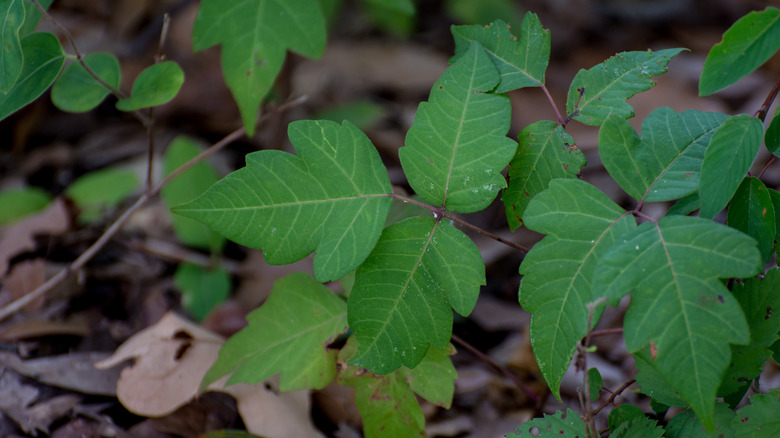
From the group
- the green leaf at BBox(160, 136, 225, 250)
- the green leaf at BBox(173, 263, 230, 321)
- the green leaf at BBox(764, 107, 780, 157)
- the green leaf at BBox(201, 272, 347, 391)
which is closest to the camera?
the green leaf at BBox(764, 107, 780, 157)

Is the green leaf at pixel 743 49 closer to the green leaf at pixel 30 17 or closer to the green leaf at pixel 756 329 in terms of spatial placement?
A: the green leaf at pixel 756 329

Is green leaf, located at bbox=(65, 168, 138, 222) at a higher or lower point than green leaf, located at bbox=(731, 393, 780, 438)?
lower

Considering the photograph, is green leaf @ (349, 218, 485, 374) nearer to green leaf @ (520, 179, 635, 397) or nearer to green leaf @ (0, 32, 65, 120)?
green leaf @ (520, 179, 635, 397)

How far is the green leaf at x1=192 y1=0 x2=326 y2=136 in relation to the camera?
5.27 feet

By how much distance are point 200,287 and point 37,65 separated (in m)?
1.11

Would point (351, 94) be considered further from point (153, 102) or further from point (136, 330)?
point (153, 102)

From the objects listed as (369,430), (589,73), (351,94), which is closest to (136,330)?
(369,430)

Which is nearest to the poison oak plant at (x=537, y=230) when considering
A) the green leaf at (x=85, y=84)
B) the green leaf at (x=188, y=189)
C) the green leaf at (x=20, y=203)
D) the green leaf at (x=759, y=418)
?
the green leaf at (x=759, y=418)

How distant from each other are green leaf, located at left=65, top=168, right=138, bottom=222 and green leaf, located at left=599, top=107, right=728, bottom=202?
214cm

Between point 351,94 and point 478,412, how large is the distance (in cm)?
232

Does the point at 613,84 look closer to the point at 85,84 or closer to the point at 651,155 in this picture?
the point at 651,155

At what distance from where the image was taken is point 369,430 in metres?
Answer: 1.36

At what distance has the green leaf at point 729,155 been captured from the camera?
1047mm

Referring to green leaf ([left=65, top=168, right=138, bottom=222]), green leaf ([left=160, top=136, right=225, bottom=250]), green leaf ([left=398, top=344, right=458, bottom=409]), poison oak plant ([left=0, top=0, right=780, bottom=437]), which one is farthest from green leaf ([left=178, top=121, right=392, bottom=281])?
green leaf ([left=65, top=168, right=138, bottom=222])
